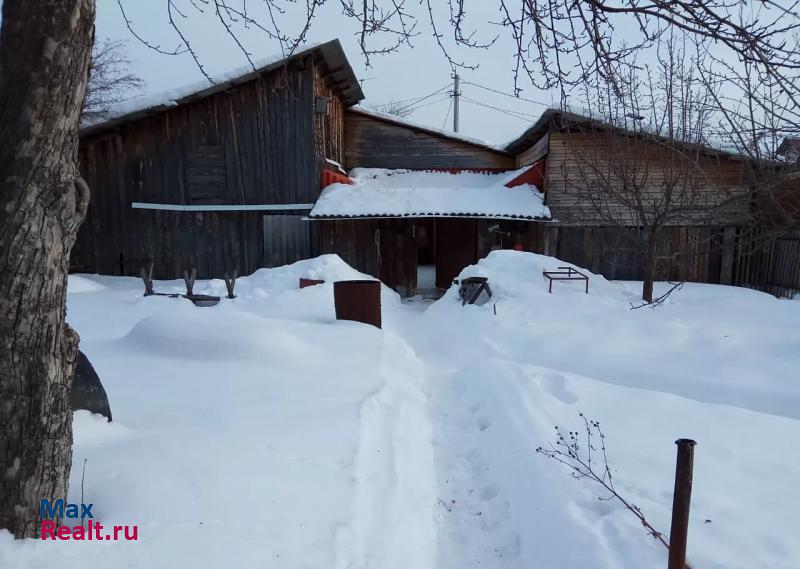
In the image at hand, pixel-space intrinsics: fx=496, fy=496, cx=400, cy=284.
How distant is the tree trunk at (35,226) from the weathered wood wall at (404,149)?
15.2 m

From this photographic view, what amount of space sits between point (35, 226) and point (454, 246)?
1338 centimetres

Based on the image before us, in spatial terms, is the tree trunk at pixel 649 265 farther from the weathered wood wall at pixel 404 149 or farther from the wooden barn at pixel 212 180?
the wooden barn at pixel 212 180

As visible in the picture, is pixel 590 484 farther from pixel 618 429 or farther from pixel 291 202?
pixel 291 202

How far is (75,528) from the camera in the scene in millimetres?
2080

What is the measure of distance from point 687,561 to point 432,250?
20.6m

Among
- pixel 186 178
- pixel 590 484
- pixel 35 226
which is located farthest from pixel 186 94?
pixel 590 484

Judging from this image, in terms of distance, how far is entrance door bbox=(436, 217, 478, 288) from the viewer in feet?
47.8

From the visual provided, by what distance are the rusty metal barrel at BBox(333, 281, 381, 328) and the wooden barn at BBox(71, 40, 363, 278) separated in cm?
678

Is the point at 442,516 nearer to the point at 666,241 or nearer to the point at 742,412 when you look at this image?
the point at 742,412

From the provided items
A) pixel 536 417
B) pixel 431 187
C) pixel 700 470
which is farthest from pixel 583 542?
pixel 431 187

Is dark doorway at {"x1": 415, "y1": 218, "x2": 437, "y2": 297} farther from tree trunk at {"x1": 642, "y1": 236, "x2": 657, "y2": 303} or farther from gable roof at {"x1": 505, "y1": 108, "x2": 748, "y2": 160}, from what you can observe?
tree trunk at {"x1": 642, "y1": 236, "x2": 657, "y2": 303}

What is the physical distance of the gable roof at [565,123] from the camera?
10.1m

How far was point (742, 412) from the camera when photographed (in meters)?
4.15

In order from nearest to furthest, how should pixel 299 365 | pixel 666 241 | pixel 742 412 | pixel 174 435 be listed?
1. pixel 174 435
2. pixel 742 412
3. pixel 299 365
4. pixel 666 241
